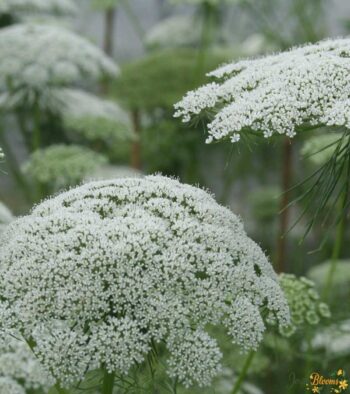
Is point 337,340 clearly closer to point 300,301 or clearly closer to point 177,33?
point 300,301

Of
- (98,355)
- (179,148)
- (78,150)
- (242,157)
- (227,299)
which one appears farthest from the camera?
(242,157)

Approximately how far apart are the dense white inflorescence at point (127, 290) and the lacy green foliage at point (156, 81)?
3941 mm

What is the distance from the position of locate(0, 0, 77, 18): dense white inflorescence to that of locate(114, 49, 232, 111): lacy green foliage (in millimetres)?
675

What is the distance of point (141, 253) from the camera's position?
2.71 meters

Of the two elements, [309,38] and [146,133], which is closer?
[309,38]

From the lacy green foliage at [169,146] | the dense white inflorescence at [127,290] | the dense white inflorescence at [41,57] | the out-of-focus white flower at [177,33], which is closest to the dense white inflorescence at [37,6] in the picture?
the dense white inflorescence at [41,57]

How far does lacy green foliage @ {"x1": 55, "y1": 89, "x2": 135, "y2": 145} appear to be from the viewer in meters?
6.14

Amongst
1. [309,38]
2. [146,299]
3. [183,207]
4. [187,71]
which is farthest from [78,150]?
[146,299]

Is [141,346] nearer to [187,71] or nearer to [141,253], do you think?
[141,253]

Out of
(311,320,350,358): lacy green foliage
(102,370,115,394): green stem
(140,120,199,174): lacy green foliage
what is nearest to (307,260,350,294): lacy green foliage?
(311,320,350,358): lacy green foliage

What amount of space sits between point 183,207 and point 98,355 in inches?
25.3

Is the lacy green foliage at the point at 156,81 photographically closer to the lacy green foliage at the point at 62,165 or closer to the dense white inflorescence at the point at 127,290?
the lacy green foliage at the point at 62,165

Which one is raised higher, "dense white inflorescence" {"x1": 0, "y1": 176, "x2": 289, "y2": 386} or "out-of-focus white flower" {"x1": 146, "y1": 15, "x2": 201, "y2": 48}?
"out-of-focus white flower" {"x1": 146, "y1": 15, "x2": 201, "y2": 48}

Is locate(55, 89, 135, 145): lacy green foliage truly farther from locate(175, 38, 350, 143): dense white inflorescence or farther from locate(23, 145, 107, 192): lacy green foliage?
locate(175, 38, 350, 143): dense white inflorescence
